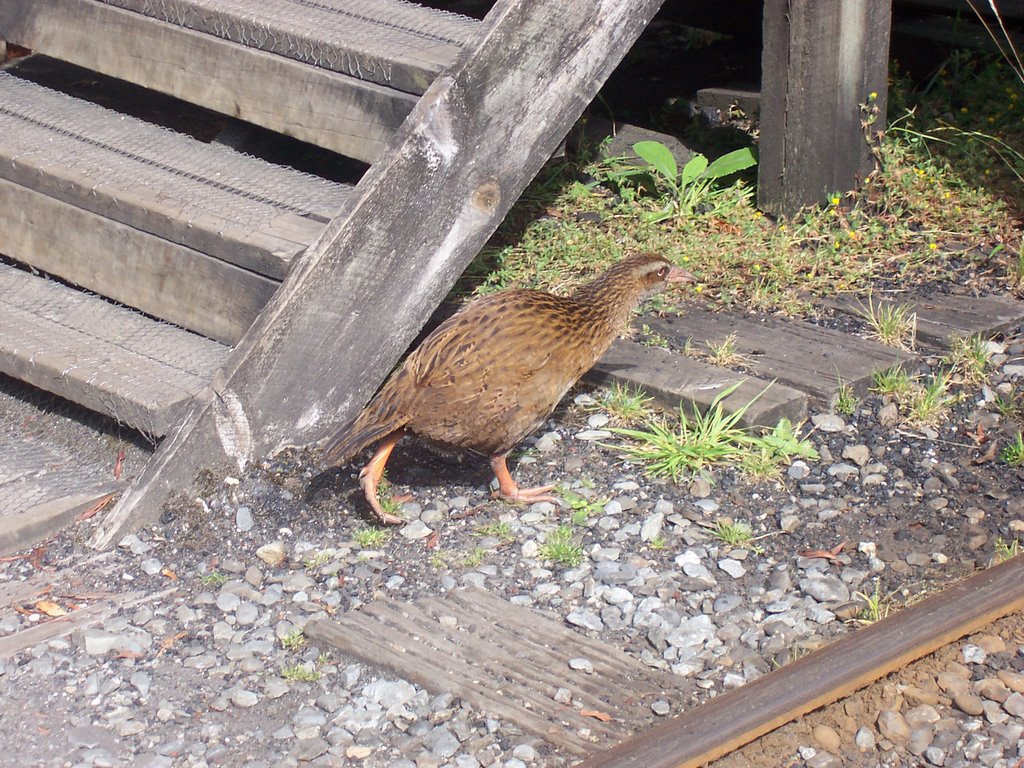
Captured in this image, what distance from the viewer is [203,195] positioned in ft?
16.2

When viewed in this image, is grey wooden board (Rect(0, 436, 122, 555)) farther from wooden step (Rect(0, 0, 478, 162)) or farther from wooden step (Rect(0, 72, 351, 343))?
wooden step (Rect(0, 0, 478, 162))

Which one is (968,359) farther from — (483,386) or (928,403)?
(483,386)

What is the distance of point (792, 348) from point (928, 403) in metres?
0.63

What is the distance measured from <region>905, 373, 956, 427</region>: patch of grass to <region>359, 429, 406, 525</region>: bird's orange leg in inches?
74.9

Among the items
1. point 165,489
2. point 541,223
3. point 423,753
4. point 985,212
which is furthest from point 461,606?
point 985,212

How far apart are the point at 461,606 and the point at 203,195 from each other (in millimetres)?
1863

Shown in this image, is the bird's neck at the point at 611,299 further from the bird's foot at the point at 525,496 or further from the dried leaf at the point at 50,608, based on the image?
the dried leaf at the point at 50,608

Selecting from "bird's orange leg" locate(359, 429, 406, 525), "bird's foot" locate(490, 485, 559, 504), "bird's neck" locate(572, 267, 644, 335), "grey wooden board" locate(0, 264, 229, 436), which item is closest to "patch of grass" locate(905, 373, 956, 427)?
"bird's neck" locate(572, 267, 644, 335)

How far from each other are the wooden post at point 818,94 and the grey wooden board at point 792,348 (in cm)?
105

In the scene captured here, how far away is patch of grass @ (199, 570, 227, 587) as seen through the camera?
4273mm

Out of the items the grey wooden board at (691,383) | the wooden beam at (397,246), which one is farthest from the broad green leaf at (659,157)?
the wooden beam at (397,246)

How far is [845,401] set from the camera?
5109mm

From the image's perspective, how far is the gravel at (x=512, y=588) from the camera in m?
3.50

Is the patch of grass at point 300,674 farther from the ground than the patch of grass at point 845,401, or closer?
farther from the ground
